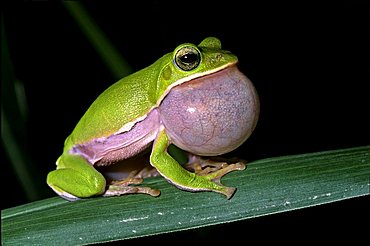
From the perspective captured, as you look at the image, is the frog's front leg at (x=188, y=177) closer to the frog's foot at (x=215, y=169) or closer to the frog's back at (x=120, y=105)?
the frog's foot at (x=215, y=169)

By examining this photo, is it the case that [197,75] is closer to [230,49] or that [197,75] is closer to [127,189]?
[127,189]

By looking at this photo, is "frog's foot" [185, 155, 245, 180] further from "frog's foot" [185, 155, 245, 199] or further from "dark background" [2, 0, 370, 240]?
"dark background" [2, 0, 370, 240]

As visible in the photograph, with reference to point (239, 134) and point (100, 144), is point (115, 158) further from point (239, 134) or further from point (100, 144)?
point (239, 134)

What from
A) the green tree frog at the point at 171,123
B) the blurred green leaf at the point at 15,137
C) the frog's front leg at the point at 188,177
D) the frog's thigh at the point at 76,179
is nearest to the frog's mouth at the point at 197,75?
the green tree frog at the point at 171,123

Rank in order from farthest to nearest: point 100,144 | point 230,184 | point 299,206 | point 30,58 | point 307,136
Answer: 1. point 30,58
2. point 307,136
3. point 100,144
4. point 230,184
5. point 299,206

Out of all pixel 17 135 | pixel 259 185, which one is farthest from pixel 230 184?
pixel 17 135
